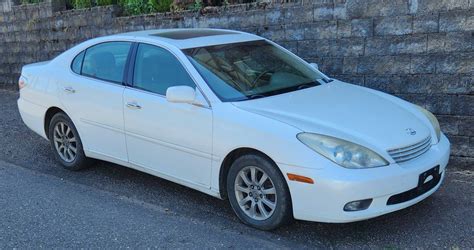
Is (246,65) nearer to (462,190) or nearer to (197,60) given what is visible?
(197,60)

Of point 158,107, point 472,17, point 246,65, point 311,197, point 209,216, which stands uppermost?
point 472,17

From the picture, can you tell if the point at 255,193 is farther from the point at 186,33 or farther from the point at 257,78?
the point at 186,33

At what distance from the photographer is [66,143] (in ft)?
19.7

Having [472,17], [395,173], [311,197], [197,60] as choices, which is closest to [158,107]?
[197,60]

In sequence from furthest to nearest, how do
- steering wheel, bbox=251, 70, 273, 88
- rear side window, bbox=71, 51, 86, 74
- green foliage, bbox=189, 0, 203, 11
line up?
green foliage, bbox=189, 0, 203, 11
rear side window, bbox=71, 51, 86, 74
steering wheel, bbox=251, 70, 273, 88

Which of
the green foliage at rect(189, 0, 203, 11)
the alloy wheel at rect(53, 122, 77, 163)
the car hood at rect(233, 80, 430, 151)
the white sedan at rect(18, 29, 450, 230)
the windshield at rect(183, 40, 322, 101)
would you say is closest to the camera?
the white sedan at rect(18, 29, 450, 230)

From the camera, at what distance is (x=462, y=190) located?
16.5 feet

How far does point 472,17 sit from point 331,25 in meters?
1.64

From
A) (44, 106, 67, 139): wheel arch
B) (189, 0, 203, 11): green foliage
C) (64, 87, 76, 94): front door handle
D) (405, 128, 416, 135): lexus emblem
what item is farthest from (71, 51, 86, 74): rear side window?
(405, 128, 416, 135): lexus emblem

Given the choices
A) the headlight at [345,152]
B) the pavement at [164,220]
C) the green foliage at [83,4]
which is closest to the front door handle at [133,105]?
the pavement at [164,220]

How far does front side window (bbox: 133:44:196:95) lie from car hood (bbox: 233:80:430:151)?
28.8 inches

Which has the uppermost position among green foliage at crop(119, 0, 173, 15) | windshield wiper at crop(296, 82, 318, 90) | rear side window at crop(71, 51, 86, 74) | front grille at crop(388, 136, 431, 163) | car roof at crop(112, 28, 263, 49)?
green foliage at crop(119, 0, 173, 15)

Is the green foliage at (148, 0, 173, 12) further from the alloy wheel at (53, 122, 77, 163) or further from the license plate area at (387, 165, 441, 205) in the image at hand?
the license plate area at (387, 165, 441, 205)

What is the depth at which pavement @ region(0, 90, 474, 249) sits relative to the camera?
411 centimetres
